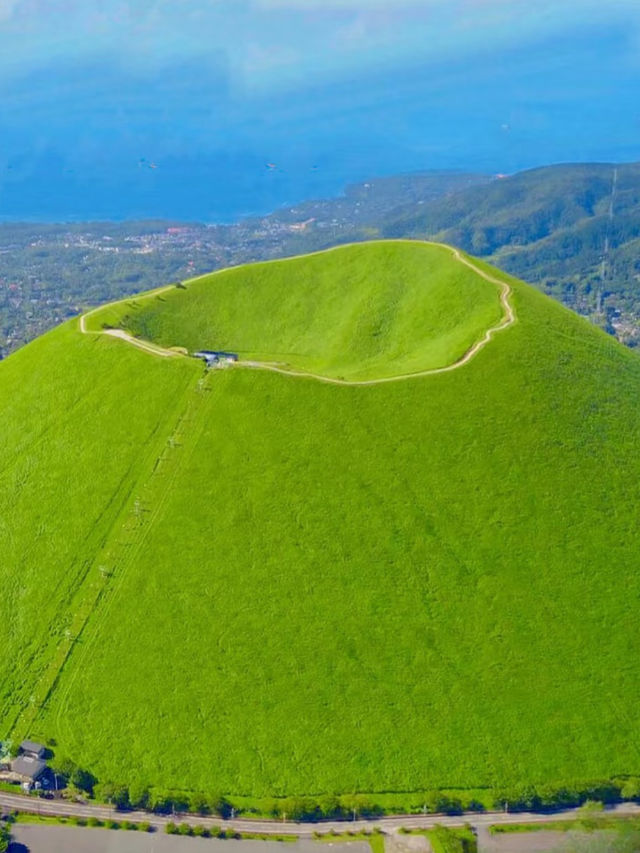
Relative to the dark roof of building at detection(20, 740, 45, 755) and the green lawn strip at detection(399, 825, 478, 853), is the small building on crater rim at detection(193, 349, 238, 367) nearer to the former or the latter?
the dark roof of building at detection(20, 740, 45, 755)

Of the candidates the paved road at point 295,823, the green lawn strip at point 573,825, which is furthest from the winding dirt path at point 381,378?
the green lawn strip at point 573,825

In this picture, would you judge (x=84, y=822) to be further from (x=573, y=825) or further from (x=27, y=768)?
(x=573, y=825)

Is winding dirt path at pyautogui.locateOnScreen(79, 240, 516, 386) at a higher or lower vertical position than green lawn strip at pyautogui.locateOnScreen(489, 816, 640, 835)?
higher

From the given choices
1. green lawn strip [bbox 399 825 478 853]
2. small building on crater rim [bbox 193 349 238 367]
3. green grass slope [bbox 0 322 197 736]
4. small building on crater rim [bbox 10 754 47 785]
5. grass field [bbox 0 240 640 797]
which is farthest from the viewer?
small building on crater rim [bbox 193 349 238 367]

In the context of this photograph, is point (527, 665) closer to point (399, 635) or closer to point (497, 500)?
point (399, 635)

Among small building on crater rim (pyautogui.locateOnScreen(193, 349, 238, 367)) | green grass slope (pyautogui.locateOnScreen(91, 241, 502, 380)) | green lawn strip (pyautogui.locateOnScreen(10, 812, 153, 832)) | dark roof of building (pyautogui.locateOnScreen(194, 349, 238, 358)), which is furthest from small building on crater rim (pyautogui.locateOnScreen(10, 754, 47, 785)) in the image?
green grass slope (pyautogui.locateOnScreen(91, 241, 502, 380))

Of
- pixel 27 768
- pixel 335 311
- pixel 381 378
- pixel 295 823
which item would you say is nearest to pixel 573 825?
pixel 295 823
